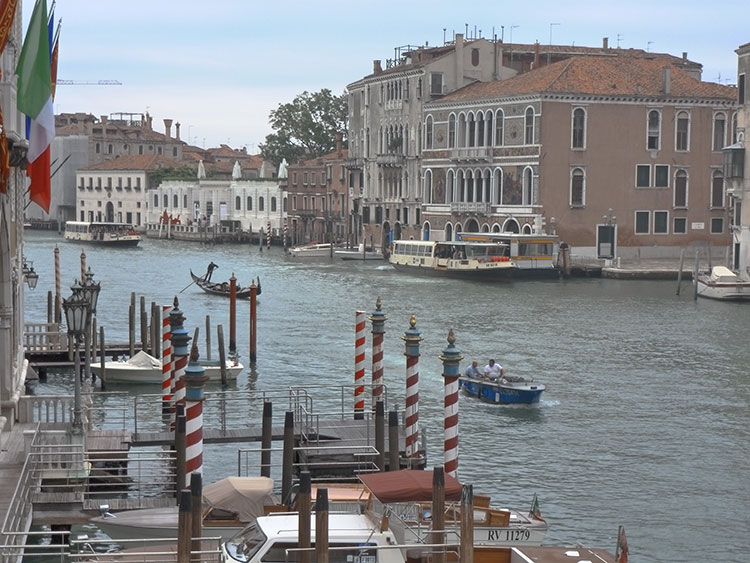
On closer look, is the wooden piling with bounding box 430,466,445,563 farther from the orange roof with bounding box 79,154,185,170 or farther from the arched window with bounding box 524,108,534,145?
the orange roof with bounding box 79,154,185,170

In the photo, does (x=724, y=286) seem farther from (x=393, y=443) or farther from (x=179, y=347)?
(x=179, y=347)

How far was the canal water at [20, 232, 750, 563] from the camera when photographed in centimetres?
1389

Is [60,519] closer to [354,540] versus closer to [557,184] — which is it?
[354,540]

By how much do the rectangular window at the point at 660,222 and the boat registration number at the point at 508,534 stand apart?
35.8m

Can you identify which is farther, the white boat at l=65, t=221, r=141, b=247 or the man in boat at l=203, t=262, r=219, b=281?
Result: the white boat at l=65, t=221, r=141, b=247

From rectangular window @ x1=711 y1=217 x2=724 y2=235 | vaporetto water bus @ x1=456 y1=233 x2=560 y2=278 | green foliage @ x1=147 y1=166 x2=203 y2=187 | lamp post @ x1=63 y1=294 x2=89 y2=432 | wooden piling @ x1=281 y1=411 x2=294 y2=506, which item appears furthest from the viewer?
green foliage @ x1=147 y1=166 x2=203 y2=187

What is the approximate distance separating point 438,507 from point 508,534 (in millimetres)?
1986

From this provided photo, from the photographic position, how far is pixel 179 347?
11484mm

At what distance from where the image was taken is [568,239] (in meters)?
45.1

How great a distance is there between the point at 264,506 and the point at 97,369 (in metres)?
10.2

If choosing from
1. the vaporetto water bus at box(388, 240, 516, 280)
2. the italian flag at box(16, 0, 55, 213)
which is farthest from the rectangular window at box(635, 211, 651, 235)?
the italian flag at box(16, 0, 55, 213)

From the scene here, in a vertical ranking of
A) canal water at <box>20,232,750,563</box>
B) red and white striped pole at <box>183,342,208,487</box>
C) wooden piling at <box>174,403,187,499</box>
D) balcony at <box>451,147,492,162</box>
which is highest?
balcony at <box>451,147,492,162</box>

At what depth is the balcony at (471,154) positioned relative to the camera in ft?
157

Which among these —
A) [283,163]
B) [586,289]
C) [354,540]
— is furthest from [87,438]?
[283,163]
